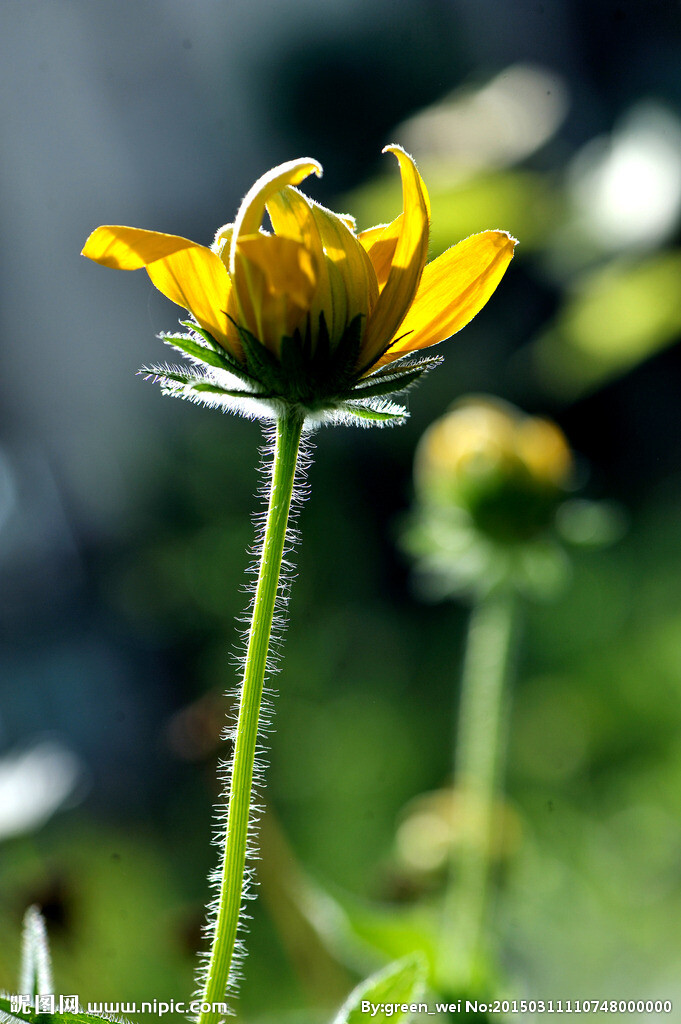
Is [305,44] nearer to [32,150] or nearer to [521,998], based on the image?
[32,150]

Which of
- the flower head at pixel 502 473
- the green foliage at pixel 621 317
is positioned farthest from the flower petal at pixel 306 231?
the flower head at pixel 502 473

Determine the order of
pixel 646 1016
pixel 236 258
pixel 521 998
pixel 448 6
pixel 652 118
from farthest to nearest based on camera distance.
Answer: pixel 448 6 → pixel 646 1016 → pixel 521 998 → pixel 652 118 → pixel 236 258

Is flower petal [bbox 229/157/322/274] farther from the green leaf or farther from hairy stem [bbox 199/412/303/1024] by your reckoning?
the green leaf

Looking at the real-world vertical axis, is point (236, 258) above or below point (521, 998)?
above

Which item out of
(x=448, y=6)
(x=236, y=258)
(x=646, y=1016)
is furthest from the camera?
(x=448, y=6)

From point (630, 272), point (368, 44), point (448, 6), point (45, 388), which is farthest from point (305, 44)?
point (630, 272)

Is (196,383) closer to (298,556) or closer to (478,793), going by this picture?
(478,793)

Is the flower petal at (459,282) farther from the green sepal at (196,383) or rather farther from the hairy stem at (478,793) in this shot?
the hairy stem at (478,793)

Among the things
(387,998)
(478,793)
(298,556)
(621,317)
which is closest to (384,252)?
(621,317)
